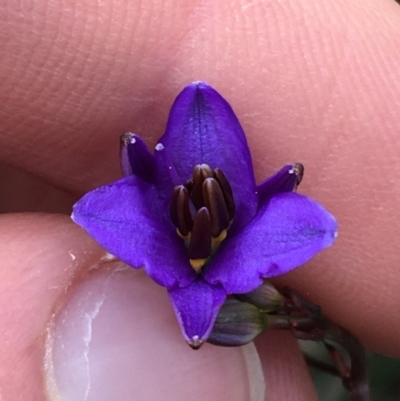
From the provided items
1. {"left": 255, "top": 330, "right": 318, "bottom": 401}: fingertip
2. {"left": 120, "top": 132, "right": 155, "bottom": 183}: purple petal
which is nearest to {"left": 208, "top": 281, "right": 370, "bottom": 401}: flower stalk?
{"left": 255, "top": 330, "right": 318, "bottom": 401}: fingertip

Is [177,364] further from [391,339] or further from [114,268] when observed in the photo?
[391,339]

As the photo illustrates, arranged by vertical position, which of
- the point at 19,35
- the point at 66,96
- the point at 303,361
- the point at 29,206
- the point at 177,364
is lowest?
the point at 303,361

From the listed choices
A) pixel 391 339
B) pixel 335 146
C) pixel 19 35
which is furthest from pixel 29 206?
pixel 391 339

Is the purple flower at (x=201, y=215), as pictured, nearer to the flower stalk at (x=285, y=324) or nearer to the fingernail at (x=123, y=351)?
the flower stalk at (x=285, y=324)

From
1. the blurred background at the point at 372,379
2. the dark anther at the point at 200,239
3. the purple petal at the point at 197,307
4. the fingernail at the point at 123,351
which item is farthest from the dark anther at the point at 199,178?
the blurred background at the point at 372,379

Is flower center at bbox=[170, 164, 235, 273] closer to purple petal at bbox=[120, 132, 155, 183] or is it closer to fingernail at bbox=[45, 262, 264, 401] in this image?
purple petal at bbox=[120, 132, 155, 183]

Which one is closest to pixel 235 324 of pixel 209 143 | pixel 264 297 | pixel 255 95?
pixel 264 297
